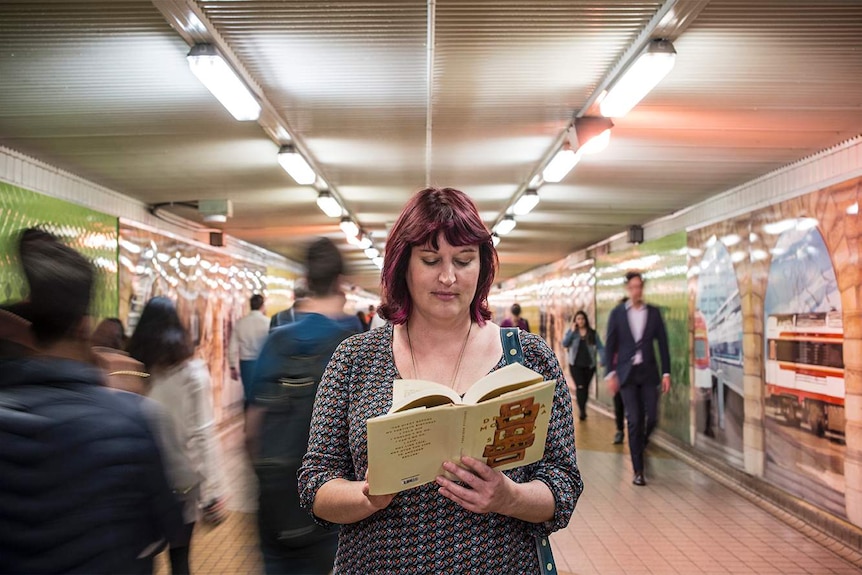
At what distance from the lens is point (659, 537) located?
6012mm

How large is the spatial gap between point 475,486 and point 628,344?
22.2 feet

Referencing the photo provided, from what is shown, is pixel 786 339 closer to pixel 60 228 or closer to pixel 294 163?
pixel 294 163

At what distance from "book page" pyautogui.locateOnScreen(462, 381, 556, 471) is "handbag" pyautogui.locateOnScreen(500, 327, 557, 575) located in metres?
0.25

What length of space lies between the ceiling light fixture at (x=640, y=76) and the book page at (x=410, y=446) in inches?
124

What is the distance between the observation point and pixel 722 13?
150 inches

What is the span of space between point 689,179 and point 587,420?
6.21 m

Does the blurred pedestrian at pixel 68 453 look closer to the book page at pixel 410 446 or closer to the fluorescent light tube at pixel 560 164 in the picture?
the book page at pixel 410 446

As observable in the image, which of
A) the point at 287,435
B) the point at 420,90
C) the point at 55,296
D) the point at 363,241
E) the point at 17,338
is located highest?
the point at 420,90

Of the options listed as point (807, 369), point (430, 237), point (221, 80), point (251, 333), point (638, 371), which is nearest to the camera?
point (430, 237)

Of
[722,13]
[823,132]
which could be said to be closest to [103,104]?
[722,13]

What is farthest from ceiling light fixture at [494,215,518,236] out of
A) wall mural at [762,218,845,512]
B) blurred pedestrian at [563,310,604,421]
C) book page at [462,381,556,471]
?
book page at [462,381,556,471]

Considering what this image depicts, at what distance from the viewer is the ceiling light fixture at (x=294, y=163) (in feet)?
22.0

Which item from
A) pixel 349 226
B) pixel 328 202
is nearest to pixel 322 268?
pixel 328 202

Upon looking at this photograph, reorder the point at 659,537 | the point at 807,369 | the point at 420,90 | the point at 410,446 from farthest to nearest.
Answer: the point at 807,369, the point at 659,537, the point at 420,90, the point at 410,446
